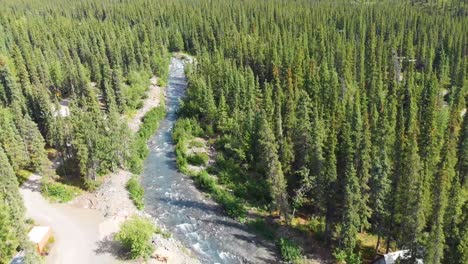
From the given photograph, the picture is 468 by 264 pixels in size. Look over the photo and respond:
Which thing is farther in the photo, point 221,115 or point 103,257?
point 221,115

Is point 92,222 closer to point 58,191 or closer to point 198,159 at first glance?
point 58,191

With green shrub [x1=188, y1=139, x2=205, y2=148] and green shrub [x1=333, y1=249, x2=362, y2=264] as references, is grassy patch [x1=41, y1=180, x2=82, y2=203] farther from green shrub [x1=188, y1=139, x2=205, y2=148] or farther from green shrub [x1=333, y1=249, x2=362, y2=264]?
green shrub [x1=333, y1=249, x2=362, y2=264]

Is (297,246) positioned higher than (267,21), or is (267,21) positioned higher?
(267,21)

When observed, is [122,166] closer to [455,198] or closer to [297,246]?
[297,246]

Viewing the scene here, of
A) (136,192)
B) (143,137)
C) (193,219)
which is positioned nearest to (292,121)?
(193,219)

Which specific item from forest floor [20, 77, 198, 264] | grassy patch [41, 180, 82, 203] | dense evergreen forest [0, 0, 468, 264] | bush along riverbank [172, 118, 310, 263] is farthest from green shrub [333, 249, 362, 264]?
grassy patch [41, 180, 82, 203]

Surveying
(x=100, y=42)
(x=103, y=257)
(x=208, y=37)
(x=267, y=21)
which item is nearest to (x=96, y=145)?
(x=103, y=257)
